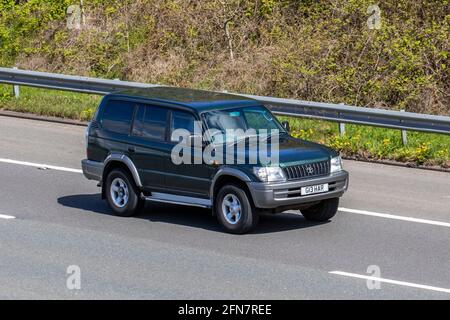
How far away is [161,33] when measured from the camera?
27219mm

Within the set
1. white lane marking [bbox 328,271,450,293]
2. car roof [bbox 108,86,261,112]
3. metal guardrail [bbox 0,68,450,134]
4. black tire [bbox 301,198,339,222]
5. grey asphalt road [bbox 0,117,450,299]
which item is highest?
car roof [bbox 108,86,261,112]

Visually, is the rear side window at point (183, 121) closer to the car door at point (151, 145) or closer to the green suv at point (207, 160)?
the green suv at point (207, 160)

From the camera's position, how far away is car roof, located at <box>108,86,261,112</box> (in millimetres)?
14797

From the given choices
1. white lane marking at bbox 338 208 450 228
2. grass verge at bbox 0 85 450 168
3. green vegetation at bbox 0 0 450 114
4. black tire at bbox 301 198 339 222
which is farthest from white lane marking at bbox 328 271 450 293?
green vegetation at bbox 0 0 450 114

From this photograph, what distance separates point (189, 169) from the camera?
1446 centimetres

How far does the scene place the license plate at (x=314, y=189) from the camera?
45.6ft

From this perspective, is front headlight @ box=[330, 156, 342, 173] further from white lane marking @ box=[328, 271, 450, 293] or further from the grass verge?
the grass verge

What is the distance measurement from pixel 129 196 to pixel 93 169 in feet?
2.67

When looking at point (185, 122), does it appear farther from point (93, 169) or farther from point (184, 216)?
point (93, 169)

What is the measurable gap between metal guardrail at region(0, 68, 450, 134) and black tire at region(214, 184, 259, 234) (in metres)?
6.14

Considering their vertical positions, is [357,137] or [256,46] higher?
[256,46]

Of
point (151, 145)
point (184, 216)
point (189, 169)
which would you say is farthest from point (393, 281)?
point (151, 145)

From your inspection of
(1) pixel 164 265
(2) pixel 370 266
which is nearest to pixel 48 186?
(1) pixel 164 265

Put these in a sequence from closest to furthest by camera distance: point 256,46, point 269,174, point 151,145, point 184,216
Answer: point 269,174 < point 151,145 < point 184,216 < point 256,46
